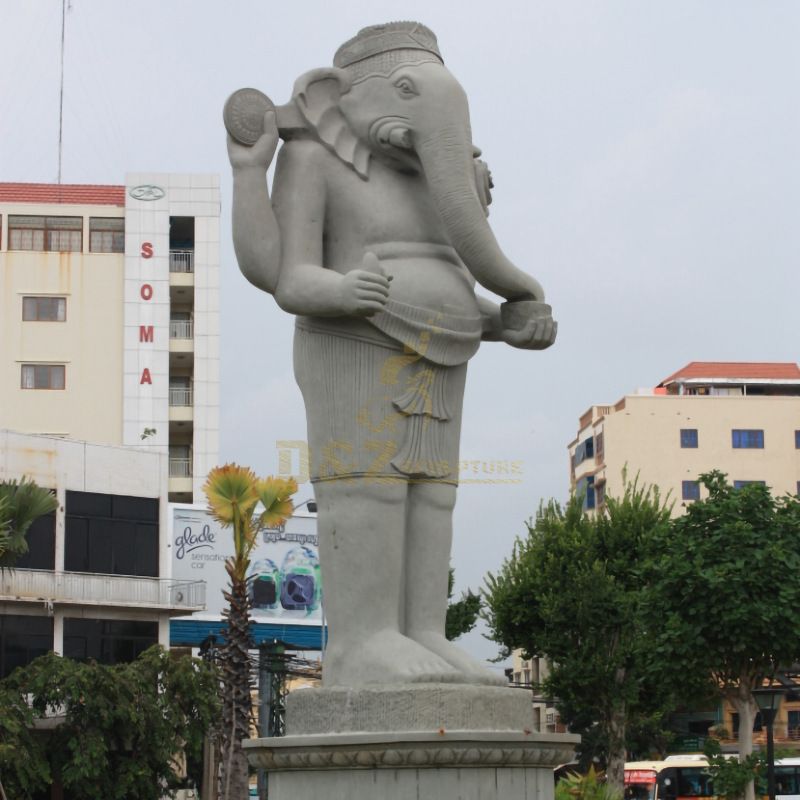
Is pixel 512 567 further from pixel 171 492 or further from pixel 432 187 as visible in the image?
pixel 432 187

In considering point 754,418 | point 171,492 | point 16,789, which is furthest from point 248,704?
point 754,418

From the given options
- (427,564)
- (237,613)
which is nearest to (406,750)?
(427,564)

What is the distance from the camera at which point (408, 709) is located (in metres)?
7.07

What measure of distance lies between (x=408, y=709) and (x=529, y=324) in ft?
7.10

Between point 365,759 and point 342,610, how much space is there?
888mm

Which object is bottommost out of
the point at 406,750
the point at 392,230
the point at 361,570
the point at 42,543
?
the point at 406,750

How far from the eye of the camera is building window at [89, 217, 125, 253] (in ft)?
156

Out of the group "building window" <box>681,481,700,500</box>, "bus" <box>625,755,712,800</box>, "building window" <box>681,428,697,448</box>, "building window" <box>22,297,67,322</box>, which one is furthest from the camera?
"building window" <box>681,428,697,448</box>

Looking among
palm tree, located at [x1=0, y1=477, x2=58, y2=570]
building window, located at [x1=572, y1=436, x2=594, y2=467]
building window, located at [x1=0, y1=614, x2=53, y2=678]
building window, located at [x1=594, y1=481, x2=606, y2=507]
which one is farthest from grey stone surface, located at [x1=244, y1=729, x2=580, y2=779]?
building window, located at [x1=572, y1=436, x2=594, y2=467]

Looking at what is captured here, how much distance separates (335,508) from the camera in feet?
25.1

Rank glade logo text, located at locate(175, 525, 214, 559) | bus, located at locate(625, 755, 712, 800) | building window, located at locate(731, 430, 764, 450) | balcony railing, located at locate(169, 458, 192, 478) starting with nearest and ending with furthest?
1. bus, located at locate(625, 755, 712, 800)
2. glade logo text, located at locate(175, 525, 214, 559)
3. balcony railing, located at locate(169, 458, 192, 478)
4. building window, located at locate(731, 430, 764, 450)

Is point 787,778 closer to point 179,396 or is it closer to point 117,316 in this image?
point 179,396

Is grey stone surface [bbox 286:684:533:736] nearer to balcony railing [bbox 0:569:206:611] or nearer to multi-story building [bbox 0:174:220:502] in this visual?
balcony railing [bbox 0:569:206:611]

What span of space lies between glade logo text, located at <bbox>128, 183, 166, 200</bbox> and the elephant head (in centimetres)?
4020
